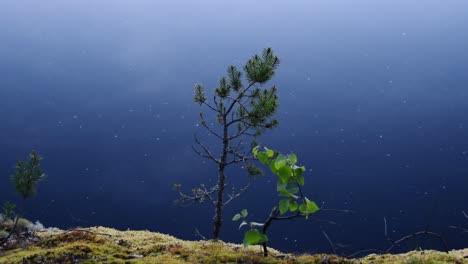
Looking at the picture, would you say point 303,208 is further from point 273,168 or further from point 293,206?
point 273,168

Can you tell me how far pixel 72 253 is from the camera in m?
5.77

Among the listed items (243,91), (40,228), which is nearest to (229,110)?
(243,91)

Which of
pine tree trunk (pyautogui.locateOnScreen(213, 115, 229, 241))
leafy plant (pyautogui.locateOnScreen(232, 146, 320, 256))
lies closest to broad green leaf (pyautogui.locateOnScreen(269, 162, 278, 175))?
leafy plant (pyautogui.locateOnScreen(232, 146, 320, 256))

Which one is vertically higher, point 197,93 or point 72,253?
point 197,93

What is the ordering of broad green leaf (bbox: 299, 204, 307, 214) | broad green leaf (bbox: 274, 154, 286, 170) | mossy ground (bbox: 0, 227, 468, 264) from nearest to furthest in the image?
broad green leaf (bbox: 274, 154, 286, 170)
broad green leaf (bbox: 299, 204, 307, 214)
mossy ground (bbox: 0, 227, 468, 264)

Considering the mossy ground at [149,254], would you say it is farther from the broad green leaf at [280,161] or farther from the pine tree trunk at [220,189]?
the broad green leaf at [280,161]

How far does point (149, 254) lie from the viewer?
5.89 meters

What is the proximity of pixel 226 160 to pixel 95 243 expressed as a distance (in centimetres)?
218

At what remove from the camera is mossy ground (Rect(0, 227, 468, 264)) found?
5.39 metres

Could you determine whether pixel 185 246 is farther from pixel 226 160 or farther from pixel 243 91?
pixel 243 91

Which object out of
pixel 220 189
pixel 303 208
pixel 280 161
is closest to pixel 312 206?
pixel 303 208

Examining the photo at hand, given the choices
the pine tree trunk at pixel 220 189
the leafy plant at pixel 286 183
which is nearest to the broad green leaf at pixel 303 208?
the leafy plant at pixel 286 183

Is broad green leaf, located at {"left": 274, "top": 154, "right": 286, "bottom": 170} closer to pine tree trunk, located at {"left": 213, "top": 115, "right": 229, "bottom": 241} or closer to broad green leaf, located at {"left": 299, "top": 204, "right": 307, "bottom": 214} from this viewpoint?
broad green leaf, located at {"left": 299, "top": 204, "right": 307, "bottom": 214}

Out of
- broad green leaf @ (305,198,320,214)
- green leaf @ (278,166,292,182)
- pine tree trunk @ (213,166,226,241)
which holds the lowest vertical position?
broad green leaf @ (305,198,320,214)
